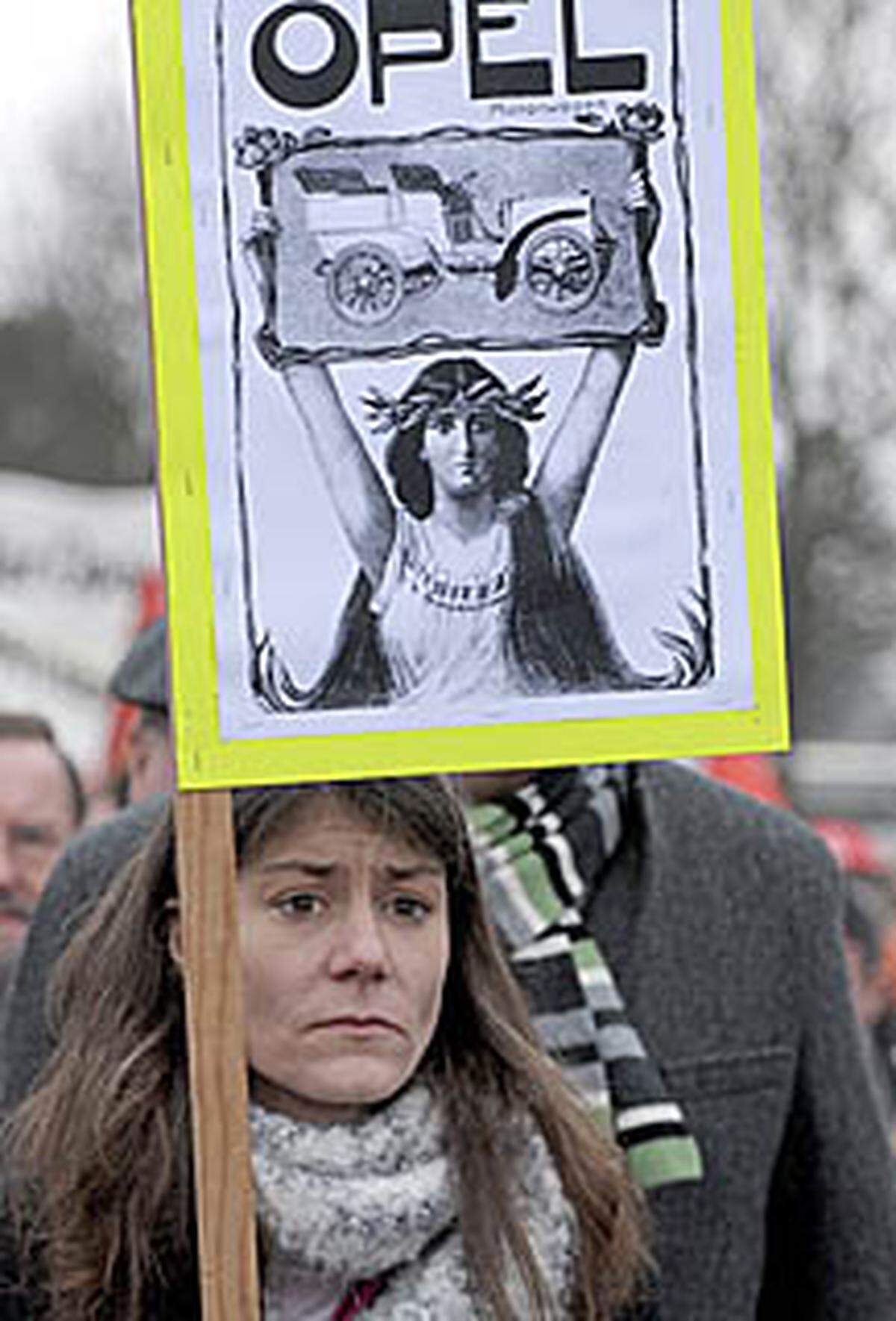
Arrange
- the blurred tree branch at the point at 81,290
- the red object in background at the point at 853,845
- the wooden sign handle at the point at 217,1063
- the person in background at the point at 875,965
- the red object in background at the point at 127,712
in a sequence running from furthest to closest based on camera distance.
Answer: the blurred tree branch at the point at 81,290
the red object in background at the point at 853,845
the person in background at the point at 875,965
the red object in background at the point at 127,712
the wooden sign handle at the point at 217,1063

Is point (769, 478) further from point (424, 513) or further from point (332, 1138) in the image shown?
point (332, 1138)

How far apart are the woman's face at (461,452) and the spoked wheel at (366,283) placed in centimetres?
8

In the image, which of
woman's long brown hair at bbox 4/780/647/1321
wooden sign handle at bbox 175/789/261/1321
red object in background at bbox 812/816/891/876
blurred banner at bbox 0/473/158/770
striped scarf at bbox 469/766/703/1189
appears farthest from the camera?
red object in background at bbox 812/816/891/876

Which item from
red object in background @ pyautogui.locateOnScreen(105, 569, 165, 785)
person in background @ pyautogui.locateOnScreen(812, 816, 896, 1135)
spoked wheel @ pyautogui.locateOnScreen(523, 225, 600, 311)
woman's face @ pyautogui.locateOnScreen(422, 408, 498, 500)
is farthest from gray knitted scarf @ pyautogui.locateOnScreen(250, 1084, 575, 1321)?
person in background @ pyautogui.locateOnScreen(812, 816, 896, 1135)

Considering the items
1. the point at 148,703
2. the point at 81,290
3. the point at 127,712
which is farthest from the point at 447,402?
the point at 81,290

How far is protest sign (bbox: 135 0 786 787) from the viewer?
2.54m

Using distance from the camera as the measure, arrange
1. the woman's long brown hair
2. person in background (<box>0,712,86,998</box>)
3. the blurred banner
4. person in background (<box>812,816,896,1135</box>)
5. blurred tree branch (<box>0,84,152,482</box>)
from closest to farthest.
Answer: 1. the woman's long brown hair
2. person in background (<box>0,712,86,998</box>)
3. person in background (<box>812,816,896,1135</box>)
4. the blurred banner
5. blurred tree branch (<box>0,84,152,482</box>)

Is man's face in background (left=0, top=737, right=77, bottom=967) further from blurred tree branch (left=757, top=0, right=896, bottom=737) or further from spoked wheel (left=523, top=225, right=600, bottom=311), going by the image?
spoked wheel (left=523, top=225, right=600, bottom=311)

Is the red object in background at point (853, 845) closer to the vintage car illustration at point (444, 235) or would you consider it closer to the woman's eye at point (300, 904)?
the woman's eye at point (300, 904)

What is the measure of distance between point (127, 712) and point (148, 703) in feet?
4.76

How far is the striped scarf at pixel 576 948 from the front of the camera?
3211mm

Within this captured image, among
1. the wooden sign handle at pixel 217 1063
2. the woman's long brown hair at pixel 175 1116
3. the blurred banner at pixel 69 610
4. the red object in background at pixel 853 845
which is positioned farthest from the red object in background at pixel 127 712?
the wooden sign handle at pixel 217 1063

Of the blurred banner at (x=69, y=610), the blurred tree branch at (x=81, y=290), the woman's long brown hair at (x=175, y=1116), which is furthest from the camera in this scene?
the blurred tree branch at (x=81, y=290)

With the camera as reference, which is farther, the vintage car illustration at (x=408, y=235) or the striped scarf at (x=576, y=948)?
the striped scarf at (x=576, y=948)
